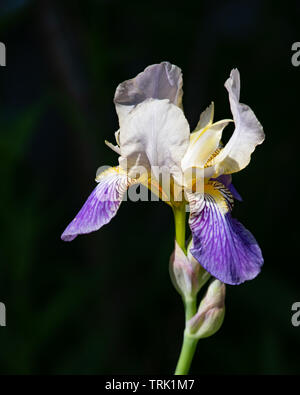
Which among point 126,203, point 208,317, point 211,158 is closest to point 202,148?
point 211,158

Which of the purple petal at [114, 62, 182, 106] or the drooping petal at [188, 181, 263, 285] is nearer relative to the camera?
the drooping petal at [188, 181, 263, 285]

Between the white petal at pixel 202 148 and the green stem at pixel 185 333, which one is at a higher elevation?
the white petal at pixel 202 148

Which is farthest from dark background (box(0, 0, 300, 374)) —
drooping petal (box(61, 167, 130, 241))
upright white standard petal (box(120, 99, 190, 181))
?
upright white standard petal (box(120, 99, 190, 181))

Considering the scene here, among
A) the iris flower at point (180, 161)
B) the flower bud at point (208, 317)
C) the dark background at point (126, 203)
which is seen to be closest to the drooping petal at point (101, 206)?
the iris flower at point (180, 161)

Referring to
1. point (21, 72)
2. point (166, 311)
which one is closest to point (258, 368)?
point (166, 311)

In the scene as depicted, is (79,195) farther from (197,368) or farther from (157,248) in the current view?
(197,368)

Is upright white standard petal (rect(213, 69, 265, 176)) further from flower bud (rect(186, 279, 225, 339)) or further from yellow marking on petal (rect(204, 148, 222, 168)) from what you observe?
flower bud (rect(186, 279, 225, 339))

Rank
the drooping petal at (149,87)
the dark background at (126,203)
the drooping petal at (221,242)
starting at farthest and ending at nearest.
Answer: the dark background at (126,203), the drooping petal at (149,87), the drooping petal at (221,242)

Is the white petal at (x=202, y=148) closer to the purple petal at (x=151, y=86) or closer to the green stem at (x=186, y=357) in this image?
the purple petal at (x=151, y=86)
